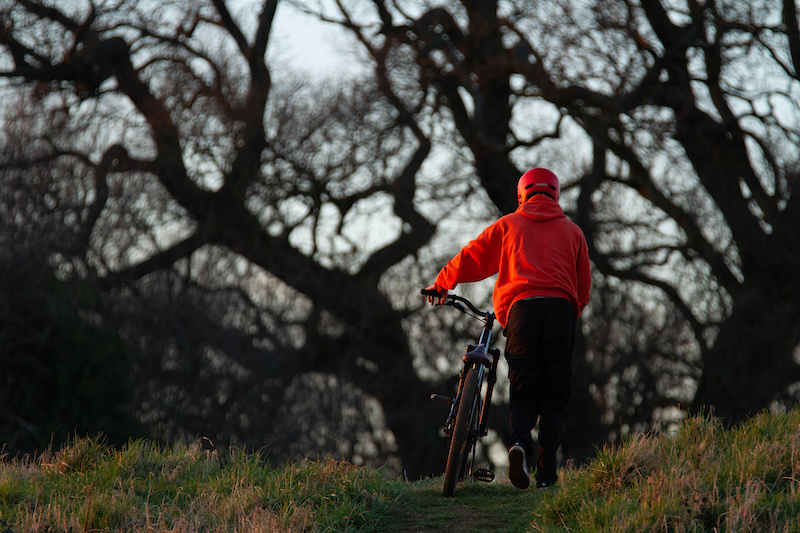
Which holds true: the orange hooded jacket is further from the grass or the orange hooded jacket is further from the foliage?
the foliage

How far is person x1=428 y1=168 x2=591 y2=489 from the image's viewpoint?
4.80 metres

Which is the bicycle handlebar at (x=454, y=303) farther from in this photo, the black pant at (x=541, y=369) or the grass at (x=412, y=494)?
the grass at (x=412, y=494)

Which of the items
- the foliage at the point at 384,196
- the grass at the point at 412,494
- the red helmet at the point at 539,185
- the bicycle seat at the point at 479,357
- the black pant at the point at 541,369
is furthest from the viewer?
the foliage at the point at 384,196

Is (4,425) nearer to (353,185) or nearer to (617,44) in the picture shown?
(353,185)

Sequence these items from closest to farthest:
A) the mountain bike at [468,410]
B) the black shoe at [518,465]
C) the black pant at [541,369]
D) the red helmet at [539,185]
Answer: the black shoe at [518,465]
the black pant at [541,369]
the mountain bike at [468,410]
the red helmet at [539,185]

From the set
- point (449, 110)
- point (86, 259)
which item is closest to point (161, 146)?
point (86, 259)

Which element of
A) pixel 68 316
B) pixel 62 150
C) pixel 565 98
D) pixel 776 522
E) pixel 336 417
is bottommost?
pixel 776 522

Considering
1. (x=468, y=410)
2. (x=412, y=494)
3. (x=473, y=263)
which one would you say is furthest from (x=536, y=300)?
(x=412, y=494)

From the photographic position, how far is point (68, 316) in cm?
1135

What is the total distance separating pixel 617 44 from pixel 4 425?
9.87m

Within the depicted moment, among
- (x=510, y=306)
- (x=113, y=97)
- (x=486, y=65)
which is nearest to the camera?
(x=510, y=306)

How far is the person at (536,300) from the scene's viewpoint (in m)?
4.80

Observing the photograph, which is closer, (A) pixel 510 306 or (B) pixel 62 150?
(A) pixel 510 306

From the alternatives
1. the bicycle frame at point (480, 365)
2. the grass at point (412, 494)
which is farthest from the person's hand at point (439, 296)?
the grass at point (412, 494)
